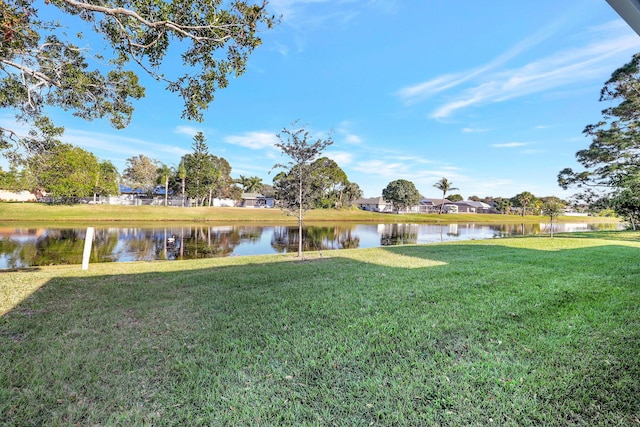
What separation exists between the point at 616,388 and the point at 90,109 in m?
9.72

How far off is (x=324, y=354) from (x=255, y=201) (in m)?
70.0

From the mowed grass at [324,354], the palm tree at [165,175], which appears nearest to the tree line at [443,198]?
the palm tree at [165,175]

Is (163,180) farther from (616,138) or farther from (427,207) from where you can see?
(427,207)

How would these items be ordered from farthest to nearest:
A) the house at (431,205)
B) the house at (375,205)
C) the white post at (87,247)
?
the house at (431,205)
the house at (375,205)
the white post at (87,247)

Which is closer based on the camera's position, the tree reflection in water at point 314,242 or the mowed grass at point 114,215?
the tree reflection in water at point 314,242

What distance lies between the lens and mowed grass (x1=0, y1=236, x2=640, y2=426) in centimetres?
231

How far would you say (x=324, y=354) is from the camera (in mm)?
3158

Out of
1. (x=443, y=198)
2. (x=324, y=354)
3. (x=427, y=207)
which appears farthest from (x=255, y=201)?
(x=324, y=354)

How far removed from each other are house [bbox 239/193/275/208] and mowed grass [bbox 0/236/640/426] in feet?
211

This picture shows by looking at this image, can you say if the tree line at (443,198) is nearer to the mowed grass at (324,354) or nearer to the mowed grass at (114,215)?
the mowed grass at (114,215)

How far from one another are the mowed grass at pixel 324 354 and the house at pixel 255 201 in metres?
64.5

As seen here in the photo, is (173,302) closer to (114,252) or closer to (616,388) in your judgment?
(616,388)

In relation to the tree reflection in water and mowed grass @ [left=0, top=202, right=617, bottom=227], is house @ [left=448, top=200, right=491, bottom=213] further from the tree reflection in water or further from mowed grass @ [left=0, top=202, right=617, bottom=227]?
the tree reflection in water

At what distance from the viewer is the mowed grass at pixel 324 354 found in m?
2.31
